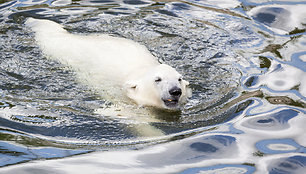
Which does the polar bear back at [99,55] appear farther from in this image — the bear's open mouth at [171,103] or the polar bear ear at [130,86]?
the bear's open mouth at [171,103]

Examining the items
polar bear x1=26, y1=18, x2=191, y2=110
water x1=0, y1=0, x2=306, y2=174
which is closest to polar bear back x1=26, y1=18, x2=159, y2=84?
polar bear x1=26, y1=18, x2=191, y2=110

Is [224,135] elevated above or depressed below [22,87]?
below

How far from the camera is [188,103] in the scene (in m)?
5.18

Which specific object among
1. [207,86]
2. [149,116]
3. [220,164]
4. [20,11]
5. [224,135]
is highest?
[20,11]

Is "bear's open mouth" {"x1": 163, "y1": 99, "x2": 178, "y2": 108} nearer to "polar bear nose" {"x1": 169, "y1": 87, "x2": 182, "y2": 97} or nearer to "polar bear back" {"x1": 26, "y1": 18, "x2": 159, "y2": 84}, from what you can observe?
"polar bear nose" {"x1": 169, "y1": 87, "x2": 182, "y2": 97}

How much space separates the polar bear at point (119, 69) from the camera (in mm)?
5008

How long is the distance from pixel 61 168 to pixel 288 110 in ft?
9.05

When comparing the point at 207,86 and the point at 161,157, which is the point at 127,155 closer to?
the point at 161,157

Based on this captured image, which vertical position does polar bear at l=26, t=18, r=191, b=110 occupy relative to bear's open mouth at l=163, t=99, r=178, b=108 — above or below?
above

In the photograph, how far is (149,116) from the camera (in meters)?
4.91

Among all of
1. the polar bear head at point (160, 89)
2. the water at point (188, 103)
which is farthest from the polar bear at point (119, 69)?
the water at point (188, 103)

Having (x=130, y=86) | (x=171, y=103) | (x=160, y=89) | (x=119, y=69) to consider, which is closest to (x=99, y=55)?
(x=119, y=69)

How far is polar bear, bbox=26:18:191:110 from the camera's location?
5.01m

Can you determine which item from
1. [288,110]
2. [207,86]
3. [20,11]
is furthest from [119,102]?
[20,11]
